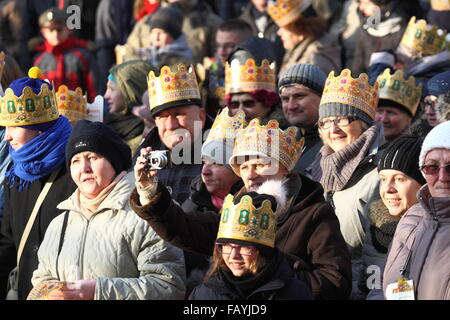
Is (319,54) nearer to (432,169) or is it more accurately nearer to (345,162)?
(345,162)

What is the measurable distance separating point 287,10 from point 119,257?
190 inches

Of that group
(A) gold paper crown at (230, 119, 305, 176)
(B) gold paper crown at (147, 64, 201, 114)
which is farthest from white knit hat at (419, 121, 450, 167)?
(B) gold paper crown at (147, 64, 201, 114)

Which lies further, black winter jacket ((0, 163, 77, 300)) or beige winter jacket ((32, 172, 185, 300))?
black winter jacket ((0, 163, 77, 300))

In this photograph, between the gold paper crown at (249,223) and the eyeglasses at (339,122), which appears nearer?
the gold paper crown at (249,223)

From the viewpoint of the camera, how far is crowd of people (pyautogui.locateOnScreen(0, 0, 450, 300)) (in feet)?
24.7

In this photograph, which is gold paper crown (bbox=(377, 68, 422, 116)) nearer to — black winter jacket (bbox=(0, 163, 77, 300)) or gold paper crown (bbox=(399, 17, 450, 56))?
gold paper crown (bbox=(399, 17, 450, 56))

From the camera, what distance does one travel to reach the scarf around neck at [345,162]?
9125mm

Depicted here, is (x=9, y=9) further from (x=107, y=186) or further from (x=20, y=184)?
(x=107, y=186)

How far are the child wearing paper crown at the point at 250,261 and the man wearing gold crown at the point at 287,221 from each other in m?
0.28

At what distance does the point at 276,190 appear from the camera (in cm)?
802

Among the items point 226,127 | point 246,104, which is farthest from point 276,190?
point 246,104

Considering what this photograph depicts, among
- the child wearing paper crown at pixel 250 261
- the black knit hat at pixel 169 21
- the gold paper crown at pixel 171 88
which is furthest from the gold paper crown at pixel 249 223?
the black knit hat at pixel 169 21

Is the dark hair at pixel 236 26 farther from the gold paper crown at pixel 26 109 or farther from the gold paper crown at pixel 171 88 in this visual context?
the gold paper crown at pixel 26 109

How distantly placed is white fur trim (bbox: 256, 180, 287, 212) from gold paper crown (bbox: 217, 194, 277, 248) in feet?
1.02
